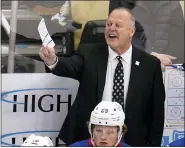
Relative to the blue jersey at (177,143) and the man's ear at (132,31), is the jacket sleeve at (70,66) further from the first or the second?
the blue jersey at (177,143)

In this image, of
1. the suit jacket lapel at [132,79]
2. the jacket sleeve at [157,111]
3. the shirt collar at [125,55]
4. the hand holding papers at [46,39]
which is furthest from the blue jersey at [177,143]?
the hand holding papers at [46,39]

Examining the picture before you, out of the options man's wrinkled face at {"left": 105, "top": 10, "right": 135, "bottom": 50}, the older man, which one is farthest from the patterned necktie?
man's wrinkled face at {"left": 105, "top": 10, "right": 135, "bottom": 50}

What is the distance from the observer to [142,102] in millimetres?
4676

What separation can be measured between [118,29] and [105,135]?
84 cm

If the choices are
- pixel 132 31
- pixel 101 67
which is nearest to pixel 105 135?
pixel 101 67

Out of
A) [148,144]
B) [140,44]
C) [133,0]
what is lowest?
[148,144]

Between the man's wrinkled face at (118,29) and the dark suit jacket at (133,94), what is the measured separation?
0.15 metres

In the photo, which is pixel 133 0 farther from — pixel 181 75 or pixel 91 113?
pixel 91 113

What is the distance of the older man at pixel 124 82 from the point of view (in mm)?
4648

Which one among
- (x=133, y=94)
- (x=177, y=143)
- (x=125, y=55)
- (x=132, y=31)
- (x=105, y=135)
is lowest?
(x=177, y=143)

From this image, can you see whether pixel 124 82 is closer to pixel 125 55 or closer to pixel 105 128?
pixel 125 55

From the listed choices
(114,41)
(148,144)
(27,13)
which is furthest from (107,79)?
(27,13)

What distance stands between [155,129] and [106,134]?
612 mm

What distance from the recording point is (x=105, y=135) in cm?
423
